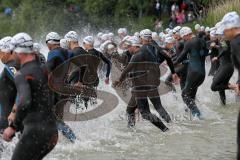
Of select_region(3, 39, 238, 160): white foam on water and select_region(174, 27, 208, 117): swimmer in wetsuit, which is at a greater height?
select_region(174, 27, 208, 117): swimmer in wetsuit

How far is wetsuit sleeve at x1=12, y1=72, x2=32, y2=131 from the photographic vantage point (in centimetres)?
605

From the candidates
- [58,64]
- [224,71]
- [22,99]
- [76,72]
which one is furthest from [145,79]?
[22,99]

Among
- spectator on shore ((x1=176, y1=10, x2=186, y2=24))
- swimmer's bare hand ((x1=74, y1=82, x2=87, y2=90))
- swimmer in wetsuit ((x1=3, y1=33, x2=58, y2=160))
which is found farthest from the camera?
spectator on shore ((x1=176, y1=10, x2=186, y2=24))

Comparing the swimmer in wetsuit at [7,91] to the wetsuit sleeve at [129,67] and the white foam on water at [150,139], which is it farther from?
the wetsuit sleeve at [129,67]

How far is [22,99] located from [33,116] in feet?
0.97

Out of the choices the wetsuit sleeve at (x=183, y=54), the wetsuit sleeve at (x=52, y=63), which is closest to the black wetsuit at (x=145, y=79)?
the wetsuit sleeve at (x=52, y=63)

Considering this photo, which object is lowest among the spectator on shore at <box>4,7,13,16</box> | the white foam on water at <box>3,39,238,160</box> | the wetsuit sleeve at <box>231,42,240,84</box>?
the white foam on water at <box>3,39,238,160</box>

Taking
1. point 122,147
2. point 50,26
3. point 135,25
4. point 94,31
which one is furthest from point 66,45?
point 50,26

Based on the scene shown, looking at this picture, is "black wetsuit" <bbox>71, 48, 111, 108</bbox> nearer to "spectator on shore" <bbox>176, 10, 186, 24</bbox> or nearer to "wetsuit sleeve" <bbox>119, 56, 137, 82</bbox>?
"wetsuit sleeve" <bbox>119, 56, 137, 82</bbox>

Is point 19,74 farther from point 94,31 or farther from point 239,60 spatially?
point 94,31

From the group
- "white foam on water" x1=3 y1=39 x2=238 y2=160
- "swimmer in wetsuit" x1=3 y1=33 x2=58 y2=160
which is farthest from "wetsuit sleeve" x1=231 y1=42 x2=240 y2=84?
"white foam on water" x1=3 y1=39 x2=238 y2=160

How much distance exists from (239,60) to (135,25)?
29211 mm

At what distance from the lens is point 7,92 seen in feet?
25.3

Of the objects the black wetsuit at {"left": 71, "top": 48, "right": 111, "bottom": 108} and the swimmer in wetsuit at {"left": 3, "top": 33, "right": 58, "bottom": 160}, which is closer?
the swimmer in wetsuit at {"left": 3, "top": 33, "right": 58, "bottom": 160}
